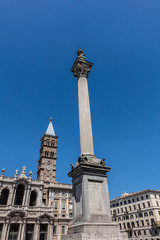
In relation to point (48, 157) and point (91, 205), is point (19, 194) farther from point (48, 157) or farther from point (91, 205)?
point (91, 205)

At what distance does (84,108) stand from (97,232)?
847cm

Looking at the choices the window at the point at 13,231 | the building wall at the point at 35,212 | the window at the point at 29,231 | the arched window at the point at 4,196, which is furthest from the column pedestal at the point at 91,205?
the arched window at the point at 4,196

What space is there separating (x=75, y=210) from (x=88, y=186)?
1880 mm

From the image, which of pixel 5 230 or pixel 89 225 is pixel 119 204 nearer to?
pixel 5 230

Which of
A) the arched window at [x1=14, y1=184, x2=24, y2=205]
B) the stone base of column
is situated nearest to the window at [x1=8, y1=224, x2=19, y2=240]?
the arched window at [x1=14, y1=184, x2=24, y2=205]

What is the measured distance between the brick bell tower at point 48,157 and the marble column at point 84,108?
48935 mm

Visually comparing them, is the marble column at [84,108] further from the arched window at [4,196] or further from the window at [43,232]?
the arched window at [4,196]

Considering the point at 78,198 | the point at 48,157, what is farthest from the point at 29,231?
the point at 78,198

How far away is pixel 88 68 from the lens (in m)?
16.8

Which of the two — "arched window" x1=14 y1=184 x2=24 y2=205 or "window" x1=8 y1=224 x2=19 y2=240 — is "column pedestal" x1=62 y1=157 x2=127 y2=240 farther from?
"arched window" x1=14 y1=184 x2=24 y2=205

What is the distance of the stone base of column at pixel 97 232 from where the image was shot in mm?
8725

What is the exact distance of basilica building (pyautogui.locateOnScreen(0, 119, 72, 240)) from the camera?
41594 millimetres

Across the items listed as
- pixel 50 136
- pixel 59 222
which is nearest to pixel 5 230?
pixel 59 222

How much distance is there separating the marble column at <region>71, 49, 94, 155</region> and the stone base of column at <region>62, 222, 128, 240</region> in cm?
448
